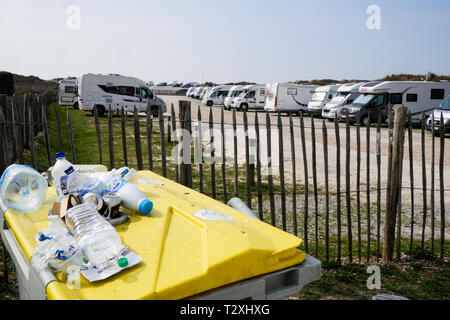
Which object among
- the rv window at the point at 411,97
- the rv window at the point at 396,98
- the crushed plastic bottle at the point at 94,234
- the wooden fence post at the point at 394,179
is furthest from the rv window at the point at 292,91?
the crushed plastic bottle at the point at 94,234

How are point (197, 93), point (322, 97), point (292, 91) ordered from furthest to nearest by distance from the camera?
point (197, 93)
point (292, 91)
point (322, 97)

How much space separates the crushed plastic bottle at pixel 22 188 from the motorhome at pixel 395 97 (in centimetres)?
1874

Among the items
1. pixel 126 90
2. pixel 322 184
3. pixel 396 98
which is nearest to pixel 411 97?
pixel 396 98

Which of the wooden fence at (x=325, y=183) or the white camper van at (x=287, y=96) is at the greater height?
the white camper van at (x=287, y=96)

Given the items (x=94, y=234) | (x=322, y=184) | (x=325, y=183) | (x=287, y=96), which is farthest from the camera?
(x=287, y=96)

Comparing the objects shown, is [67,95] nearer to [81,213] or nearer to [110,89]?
[110,89]

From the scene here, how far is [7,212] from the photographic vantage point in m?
2.32

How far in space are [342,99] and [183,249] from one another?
22.0 meters

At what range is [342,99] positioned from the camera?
2230cm

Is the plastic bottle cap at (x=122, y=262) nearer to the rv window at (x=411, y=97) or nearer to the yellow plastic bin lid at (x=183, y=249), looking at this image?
the yellow plastic bin lid at (x=183, y=249)

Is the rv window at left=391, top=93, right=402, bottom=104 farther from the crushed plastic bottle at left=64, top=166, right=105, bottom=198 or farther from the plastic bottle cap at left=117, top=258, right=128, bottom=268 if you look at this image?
the plastic bottle cap at left=117, top=258, right=128, bottom=268

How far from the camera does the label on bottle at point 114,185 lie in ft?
7.45

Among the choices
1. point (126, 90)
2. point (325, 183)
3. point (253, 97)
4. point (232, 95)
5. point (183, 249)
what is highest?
point (126, 90)
